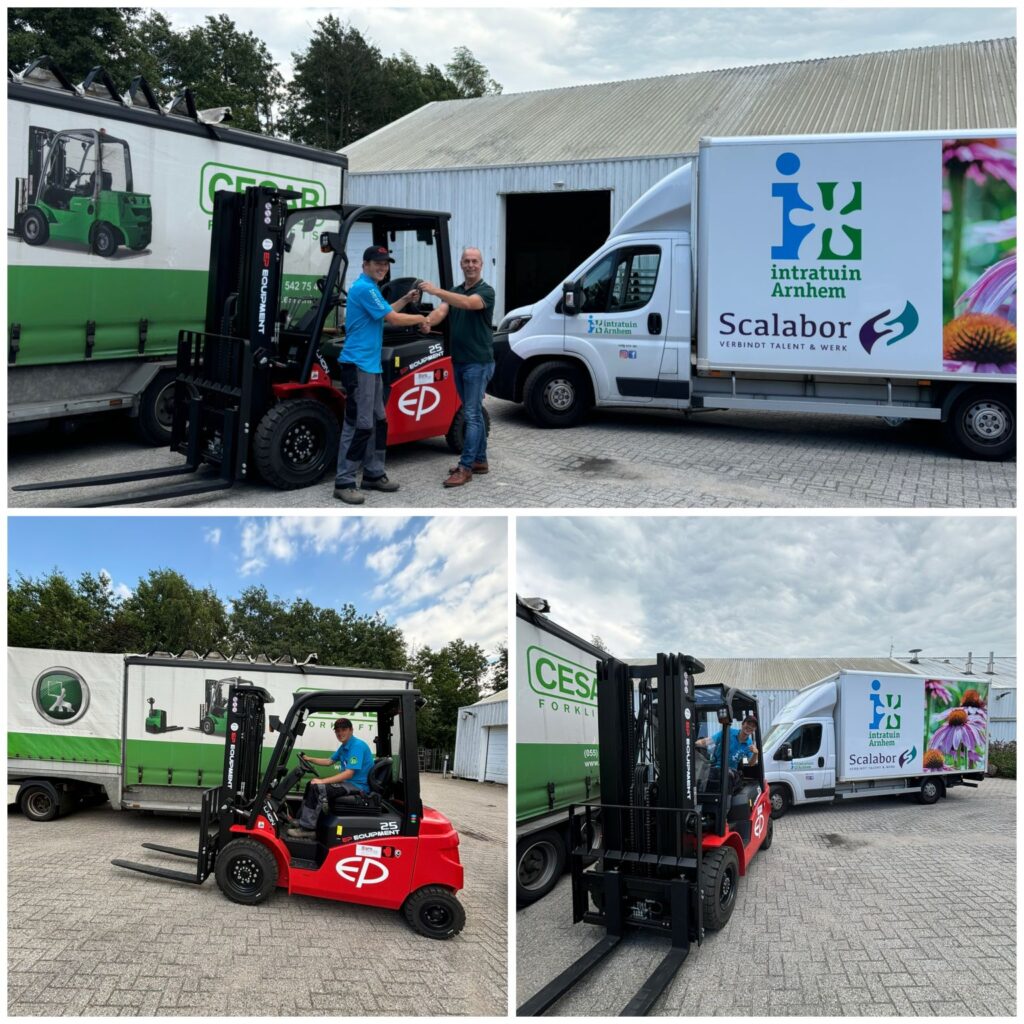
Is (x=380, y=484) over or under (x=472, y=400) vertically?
under

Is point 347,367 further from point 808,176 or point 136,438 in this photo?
point 808,176

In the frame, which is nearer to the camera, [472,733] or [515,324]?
[515,324]

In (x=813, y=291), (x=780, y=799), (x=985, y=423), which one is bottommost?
(x=780, y=799)

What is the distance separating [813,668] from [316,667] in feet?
84.5

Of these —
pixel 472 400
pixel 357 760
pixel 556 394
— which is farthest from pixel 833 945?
pixel 556 394

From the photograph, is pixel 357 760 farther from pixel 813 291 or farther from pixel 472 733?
pixel 472 733

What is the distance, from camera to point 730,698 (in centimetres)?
807

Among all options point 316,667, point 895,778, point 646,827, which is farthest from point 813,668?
point 646,827

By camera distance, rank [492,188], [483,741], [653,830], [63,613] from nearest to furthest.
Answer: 1. [653,830]
2. [492,188]
3. [483,741]
4. [63,613]

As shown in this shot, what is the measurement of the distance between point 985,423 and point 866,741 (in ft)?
17.7

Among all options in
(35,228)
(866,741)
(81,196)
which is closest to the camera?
(35,228)

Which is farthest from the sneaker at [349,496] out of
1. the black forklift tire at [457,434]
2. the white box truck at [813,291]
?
the white box truck at [813,291]

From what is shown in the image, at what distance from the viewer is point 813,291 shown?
10.2 metres

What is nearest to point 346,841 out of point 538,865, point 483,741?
point 538,865
